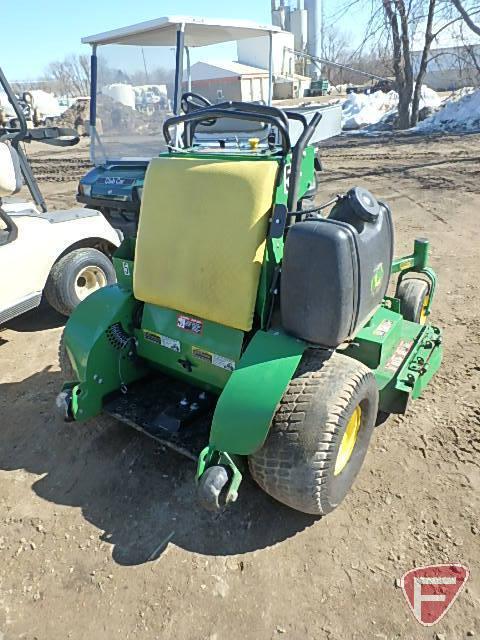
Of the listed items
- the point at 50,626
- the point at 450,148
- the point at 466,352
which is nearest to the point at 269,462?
the point at 50,626

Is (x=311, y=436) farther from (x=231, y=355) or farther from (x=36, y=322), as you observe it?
(x=36, y=322)

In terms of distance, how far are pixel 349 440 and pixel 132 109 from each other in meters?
5.14

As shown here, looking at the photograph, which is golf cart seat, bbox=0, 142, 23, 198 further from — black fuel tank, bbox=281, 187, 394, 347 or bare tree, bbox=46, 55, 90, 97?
bare tree, bbox=46, 55, 90, 97

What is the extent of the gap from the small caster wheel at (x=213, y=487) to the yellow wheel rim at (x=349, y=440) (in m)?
0.62

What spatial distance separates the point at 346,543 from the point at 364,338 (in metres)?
0.98

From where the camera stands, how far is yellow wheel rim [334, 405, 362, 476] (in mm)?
2482

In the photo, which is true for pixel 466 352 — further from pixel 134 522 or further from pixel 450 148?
pixel 450 148

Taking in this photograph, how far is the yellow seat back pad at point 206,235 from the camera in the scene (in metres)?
2.35

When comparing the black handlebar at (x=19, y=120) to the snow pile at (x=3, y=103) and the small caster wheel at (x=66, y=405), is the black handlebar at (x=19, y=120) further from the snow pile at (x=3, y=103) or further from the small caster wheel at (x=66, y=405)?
the small caster wheel at (x=66, y=405)

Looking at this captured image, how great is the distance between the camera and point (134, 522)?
2492 millimetres

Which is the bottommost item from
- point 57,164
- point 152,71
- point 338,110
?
point 57,164

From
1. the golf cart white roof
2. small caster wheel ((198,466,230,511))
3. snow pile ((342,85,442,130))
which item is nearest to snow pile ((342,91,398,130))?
snow pile ((342,85,442,130))

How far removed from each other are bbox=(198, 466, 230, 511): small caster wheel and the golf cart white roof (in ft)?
15.8

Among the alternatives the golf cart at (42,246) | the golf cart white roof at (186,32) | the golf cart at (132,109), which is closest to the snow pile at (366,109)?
the golf cart at (132,109)
